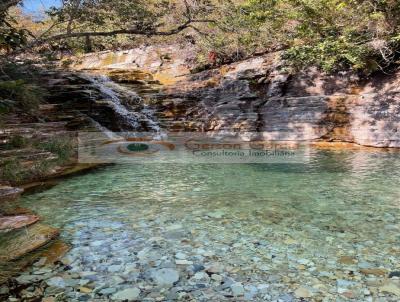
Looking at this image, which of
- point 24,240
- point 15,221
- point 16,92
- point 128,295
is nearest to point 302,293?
point 128,295

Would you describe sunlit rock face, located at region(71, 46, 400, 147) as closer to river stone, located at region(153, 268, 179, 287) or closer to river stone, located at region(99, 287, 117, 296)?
river stone, located at region(153, 268, 179, 287)

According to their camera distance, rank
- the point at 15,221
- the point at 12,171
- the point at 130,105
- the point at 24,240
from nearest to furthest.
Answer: the point at 24,240 < the point at 15,221 < the point at 12,171 < the point at 130,105

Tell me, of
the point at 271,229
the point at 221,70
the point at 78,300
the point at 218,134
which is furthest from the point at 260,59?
the point at 78,300

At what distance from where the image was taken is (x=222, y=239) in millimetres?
4801

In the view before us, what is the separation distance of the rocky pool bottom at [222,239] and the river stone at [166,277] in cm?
1

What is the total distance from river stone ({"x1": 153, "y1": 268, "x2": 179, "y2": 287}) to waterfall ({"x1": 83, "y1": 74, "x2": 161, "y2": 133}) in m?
12.5

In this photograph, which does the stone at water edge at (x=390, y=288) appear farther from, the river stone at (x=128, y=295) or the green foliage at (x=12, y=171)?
the green foliage at (x=12, y=171)

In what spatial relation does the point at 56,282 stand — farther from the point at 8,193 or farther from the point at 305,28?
the point at 305,28

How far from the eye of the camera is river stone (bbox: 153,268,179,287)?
361 centimetres

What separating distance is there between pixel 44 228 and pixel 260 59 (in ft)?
48.5

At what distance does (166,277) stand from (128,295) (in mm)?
498

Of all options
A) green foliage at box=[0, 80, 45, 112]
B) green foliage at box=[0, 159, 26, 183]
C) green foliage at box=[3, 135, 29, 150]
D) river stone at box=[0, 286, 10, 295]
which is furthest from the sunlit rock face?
river stone at box=[0, 286, 10, 295]

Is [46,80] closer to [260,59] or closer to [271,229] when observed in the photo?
[260,59]

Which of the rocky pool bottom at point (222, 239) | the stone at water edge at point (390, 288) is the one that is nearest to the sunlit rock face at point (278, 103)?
the rocky pool bottom at point (222, 239)
